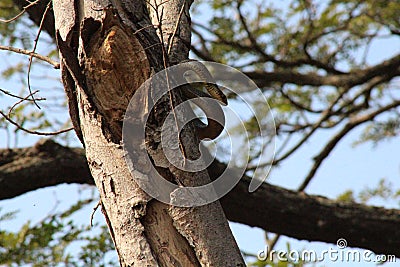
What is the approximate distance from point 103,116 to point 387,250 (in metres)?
2.44

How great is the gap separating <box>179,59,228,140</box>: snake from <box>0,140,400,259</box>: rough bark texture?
58.0 inches

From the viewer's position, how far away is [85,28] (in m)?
1.55

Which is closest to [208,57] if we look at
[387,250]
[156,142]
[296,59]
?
[296,59]

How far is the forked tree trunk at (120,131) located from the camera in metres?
1.41

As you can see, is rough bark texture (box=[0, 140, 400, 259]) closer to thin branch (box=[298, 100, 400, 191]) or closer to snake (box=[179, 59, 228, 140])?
thin branch (box=[298, 100, 400, 191])

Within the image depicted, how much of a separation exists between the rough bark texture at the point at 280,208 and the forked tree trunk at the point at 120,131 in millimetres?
1650

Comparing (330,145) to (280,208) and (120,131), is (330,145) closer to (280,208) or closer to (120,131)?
(280,208)

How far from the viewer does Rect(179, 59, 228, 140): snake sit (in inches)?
65.2

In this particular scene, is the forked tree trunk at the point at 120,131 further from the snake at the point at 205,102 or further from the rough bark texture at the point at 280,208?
the rough bark texture at the point at 280,208

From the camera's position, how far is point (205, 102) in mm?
1698

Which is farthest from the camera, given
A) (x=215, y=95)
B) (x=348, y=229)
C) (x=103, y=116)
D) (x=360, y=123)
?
(x=360, y=123)

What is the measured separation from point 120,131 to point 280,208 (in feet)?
6.61

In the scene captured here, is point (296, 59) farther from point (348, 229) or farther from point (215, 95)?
point (215, 95)

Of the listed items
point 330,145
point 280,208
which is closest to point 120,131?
point 280,208
